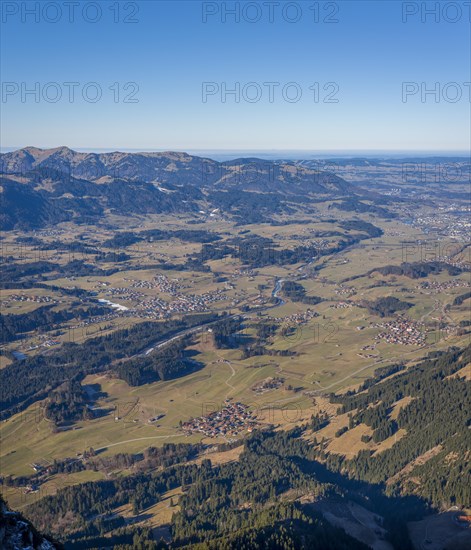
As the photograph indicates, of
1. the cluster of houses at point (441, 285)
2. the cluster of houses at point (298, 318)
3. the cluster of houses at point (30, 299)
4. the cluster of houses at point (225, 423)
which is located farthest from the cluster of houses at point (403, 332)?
the cluster of houses at point (30, 299)

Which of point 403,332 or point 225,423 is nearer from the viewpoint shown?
point 225,423

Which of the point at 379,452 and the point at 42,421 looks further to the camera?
the point at 42,421

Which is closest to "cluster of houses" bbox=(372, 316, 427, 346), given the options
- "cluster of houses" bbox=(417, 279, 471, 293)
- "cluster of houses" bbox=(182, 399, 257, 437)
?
"cluster of houses" bbox=(417, 279, 471, 293)

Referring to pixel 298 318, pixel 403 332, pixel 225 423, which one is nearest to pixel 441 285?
pixel 403 332

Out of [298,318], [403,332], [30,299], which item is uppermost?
[30,299]

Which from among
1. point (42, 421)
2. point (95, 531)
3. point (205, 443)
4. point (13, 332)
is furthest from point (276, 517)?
point (13, 332)

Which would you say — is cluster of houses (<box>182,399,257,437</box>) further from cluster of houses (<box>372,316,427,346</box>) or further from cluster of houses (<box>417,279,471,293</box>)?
cluster of houses (<box>417,279,471,293</box>)

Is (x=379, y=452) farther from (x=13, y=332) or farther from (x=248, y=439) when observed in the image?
(x=13, y=332)

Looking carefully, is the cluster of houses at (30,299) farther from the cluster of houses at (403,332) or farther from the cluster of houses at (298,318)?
the cluster of houses at (403,332)

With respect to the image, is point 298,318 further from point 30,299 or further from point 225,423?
point 30,299

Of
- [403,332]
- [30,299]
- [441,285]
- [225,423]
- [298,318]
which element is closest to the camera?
[225,423]
